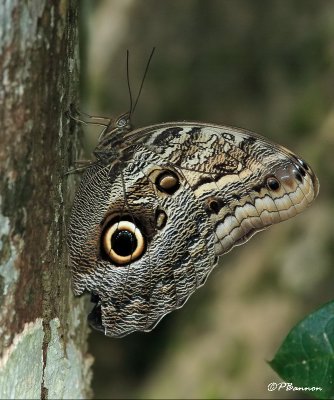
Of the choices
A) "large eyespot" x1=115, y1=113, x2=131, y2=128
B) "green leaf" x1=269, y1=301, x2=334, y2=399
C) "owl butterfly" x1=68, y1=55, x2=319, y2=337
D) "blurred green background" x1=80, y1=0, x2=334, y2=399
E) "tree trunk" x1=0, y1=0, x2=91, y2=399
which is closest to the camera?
"tree trunk" x1=0, y1=0, x2=91, y2=399

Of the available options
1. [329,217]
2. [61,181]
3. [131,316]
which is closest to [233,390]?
[329,217]

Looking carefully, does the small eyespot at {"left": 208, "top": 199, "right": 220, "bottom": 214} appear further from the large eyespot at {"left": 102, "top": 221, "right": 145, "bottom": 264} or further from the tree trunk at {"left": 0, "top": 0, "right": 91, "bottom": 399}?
the tree trunk at {"left": 0, "top": 0, "right": 91, "bottom": 399}

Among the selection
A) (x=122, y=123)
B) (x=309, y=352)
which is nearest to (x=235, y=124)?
(x=122, y=123)

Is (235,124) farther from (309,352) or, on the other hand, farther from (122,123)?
(309,352)

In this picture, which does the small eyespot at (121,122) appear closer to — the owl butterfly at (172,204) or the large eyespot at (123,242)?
the owl butterfly at (172,204)

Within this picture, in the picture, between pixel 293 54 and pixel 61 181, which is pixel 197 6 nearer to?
pixel 293 54

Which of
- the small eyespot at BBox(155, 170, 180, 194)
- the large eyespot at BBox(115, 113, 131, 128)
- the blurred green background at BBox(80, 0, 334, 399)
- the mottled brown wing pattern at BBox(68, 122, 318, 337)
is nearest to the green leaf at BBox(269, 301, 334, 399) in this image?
the mottled brown wing pattern at BBox(68, 122, 318, 337)
